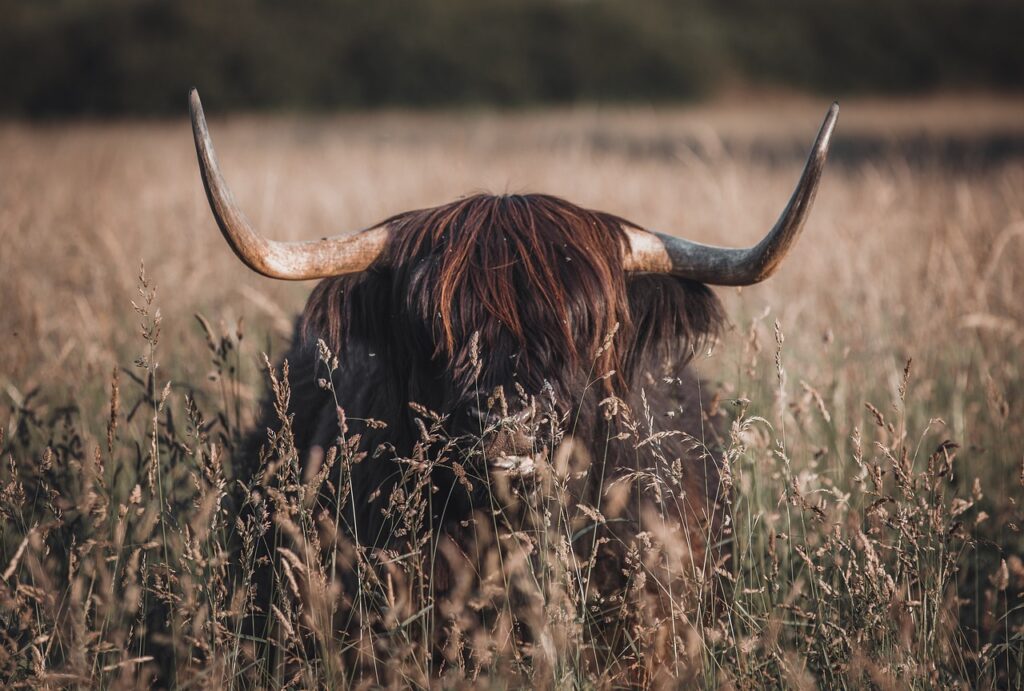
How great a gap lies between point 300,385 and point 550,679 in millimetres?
1969

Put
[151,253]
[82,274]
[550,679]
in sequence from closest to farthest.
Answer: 1. [550,679]
2. [82,274]
3. [151,253]

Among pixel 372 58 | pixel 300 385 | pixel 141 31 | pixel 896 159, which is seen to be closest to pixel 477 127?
pixel 896 159

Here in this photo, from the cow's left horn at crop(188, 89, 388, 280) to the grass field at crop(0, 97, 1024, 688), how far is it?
12.3 inches

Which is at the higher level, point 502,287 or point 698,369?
point 502,287

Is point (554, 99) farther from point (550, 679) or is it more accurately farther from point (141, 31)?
point (550, 679)

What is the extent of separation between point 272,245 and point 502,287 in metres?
0.73

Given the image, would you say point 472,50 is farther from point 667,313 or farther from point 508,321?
point 508,321

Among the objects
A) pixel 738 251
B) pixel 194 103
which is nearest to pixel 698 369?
pixel 738 251

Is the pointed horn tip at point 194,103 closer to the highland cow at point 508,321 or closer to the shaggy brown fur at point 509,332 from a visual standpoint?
the highland cow at point 508,321

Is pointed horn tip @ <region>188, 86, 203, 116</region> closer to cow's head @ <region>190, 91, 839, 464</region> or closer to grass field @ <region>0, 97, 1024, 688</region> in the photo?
cow's head @ <region>190, 91, 839, 464</region>

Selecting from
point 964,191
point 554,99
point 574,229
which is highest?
point 554,99

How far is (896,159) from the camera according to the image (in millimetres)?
13812

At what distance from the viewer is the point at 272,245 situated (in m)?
2.49

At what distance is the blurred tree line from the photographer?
40781mm
